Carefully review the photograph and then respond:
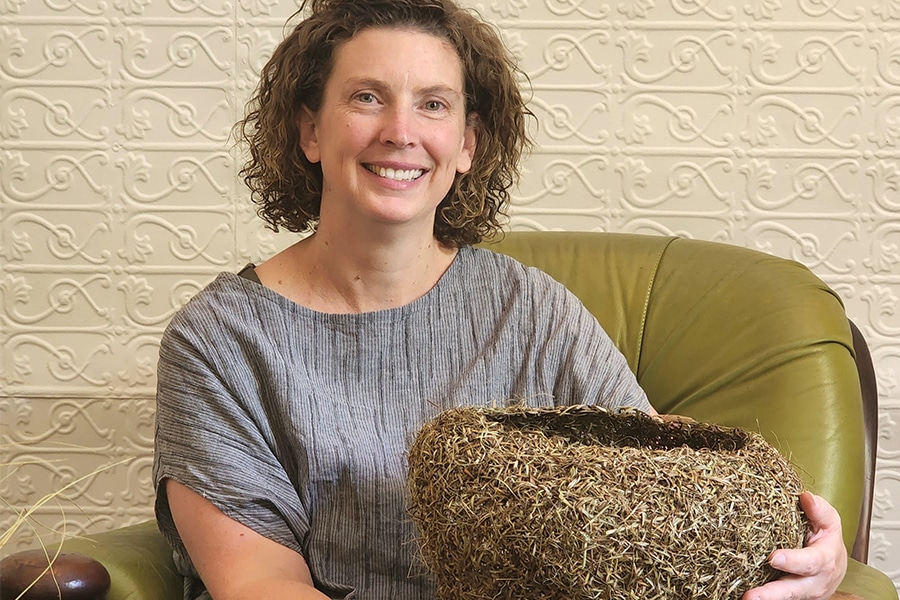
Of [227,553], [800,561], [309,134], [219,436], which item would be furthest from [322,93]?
[800,561]

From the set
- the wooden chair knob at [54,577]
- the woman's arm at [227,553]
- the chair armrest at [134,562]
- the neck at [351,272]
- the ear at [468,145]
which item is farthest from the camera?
the ear at [468,145]

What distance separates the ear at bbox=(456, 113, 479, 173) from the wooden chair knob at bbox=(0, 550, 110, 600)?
0.83 m

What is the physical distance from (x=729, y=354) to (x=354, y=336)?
0.64m

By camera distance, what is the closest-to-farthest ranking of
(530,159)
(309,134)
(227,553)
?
(227,553) → (309,134) → (530,159)

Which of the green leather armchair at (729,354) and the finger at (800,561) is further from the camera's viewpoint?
the green leather armchair at (729,354)

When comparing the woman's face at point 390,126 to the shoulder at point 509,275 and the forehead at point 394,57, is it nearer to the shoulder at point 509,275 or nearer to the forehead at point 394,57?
the forehead at point 394,57

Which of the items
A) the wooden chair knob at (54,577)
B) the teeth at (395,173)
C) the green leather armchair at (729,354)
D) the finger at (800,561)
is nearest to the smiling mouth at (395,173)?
the teeth at (395,173)

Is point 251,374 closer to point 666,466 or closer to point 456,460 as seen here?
point 456,460

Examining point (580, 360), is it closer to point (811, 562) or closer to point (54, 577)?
point (811, 562)

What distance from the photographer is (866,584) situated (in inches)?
55.2

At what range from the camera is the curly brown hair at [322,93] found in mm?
1526

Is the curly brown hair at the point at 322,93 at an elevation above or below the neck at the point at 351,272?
above

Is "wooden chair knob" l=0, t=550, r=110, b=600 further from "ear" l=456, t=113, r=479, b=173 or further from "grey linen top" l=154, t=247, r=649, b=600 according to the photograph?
"ear" l=456, t=113, r=479, b=173

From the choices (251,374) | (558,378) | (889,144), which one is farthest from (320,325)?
(889,144)
